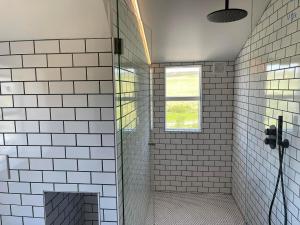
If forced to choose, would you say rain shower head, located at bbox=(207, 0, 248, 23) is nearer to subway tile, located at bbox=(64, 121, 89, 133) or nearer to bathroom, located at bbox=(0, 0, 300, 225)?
bathroom, located at bbox=(0, 0, 300, 225)

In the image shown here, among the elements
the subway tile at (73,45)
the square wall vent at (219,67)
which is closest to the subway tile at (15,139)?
the subway tile at (73,45)

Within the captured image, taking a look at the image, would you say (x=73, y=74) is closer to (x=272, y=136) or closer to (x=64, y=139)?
(x=64, y=139)

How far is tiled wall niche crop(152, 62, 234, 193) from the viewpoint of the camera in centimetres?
258

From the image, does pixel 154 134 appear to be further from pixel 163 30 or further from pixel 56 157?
pixel 56 157

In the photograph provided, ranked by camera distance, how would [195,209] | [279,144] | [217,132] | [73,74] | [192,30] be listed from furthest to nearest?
[217,132]
[195,209]
[192,30]
[279,144]
[73,74]

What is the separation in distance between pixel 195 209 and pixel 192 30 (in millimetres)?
1841

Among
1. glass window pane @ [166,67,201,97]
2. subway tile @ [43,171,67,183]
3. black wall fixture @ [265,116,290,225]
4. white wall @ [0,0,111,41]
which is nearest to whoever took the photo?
white wall @ [0,0,111,41]

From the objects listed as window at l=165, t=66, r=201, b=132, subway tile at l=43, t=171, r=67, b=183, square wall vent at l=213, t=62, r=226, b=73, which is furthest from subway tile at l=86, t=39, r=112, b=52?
square wall vent at l=213, t=62, r=226, b=73

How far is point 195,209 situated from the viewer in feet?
Result: 8.28

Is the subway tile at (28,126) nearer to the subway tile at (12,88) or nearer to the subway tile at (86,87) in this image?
the subway tile at (12,88)

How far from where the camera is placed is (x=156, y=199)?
8.58ft

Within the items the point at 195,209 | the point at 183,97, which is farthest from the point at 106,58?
the point at 195,209

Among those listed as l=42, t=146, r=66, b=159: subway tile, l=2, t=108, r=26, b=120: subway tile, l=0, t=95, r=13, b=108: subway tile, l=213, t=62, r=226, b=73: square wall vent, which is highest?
l=213, t=62, r=226, b=73: square wall vent

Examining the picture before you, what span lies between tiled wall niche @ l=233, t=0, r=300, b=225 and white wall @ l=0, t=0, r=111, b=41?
1119mm
